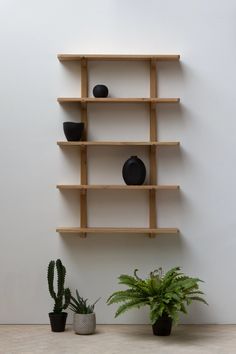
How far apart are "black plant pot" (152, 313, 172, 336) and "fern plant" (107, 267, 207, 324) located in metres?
0.04

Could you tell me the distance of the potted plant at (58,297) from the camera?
417 centimetres

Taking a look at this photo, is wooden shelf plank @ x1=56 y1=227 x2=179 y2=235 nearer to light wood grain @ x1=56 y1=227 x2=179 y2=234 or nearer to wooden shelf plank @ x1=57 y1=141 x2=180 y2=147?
light wood grain @ x1=56 y1=227 x2=179 y2=234

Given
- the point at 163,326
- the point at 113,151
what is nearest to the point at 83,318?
the point at 163,326

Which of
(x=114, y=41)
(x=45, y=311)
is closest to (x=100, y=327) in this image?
(x=45, y=311)

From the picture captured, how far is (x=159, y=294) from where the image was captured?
3986mm

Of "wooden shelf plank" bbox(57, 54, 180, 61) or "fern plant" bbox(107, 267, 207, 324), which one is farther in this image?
"wooden shelf plank" bbox(57, 54, 180, 61)

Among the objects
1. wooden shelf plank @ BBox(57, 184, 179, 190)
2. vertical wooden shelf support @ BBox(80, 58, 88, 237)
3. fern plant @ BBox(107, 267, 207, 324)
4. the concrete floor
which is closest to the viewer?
the concrete floor

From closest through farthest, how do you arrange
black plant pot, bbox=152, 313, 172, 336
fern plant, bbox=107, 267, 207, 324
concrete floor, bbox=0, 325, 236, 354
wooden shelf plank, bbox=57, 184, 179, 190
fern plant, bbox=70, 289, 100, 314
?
concrete floor, bbox=0, 325, 236, 354
fern plant, bbox=107, 267, 207, 324
black plant pot, bbox=152, 313, 172, 336
fern plant, bbox=70, 289, 100, 314
wooden shelf plank, bbox=57, 184, 179, 190

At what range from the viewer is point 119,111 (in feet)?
14.8

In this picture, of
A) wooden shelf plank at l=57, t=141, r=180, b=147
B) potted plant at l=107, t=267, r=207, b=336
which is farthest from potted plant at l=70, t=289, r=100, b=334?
wooden shelf plank at l=57, t=141, r=180, b=147

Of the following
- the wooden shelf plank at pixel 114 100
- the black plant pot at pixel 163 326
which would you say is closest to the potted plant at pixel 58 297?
the black plant pot at pixel 163 326

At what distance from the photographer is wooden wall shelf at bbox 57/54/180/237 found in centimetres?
430

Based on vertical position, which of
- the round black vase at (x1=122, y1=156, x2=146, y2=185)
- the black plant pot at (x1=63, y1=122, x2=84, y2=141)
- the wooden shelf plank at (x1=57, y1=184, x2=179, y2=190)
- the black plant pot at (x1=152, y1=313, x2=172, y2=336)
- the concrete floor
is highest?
the black plant pot at (x1=63, y1=122, x2=84, y2=141)

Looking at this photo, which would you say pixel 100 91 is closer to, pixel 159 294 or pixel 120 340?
pixel 159 294
